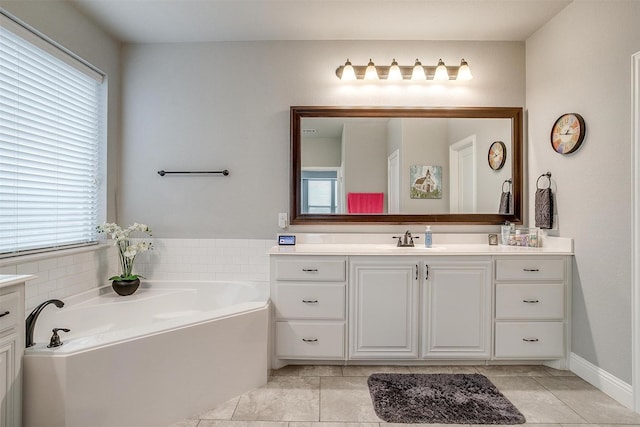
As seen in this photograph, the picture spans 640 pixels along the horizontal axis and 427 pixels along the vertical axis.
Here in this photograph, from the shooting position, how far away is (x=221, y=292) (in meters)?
2.77

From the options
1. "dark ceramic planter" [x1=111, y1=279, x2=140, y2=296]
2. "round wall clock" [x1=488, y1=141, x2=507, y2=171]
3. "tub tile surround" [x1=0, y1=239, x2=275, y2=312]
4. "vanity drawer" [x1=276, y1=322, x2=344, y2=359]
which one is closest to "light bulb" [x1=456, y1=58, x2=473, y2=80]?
"round wall clock" [x1=488, y1=141, x2=507, y2=171]

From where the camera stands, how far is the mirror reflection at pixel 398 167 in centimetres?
277

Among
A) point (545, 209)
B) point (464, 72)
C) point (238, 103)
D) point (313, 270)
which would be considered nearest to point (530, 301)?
Answer: point (545, 209)

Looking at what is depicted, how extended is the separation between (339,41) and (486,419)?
287 centimetres

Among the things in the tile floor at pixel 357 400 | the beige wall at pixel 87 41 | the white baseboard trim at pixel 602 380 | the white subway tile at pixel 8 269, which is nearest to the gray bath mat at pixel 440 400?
the tile floor at pixel 357 400

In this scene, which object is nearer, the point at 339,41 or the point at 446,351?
the point at 446,351

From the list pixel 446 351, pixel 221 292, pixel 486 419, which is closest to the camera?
pixel 486 419

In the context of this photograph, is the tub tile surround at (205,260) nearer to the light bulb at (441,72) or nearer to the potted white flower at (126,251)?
the potted white flower at (126,251)

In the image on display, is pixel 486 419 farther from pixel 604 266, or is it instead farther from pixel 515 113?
pixel 515 113

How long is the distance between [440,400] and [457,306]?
636mm

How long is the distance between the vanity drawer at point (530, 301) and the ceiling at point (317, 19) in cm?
198

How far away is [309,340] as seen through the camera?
234 centimetres

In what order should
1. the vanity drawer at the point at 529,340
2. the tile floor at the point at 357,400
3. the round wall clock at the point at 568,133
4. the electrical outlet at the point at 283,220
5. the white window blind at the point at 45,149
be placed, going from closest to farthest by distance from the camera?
the tile floor at the point at 357,400 < the white window blind at the point at 45,149 < the round wall clock at the point at 568,133 < the vanity drawer at the point at 529,340 < the electrical outlet at the point at 283,220

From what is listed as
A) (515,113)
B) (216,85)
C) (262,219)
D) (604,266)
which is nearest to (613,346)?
(604,266)
